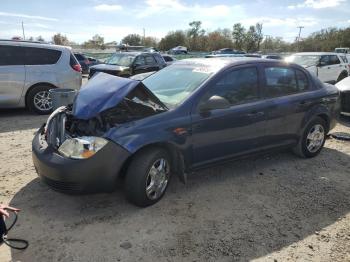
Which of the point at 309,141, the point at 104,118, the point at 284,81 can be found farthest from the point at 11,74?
the point at 309,141

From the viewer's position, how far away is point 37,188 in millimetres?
4312

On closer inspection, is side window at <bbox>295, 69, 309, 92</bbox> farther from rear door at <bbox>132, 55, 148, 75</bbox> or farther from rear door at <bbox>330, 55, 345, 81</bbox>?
rear door at <bbox>330, 55, 345, 81</bbox>

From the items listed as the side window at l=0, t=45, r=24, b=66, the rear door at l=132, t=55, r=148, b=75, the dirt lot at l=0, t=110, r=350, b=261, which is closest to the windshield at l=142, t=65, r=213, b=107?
the dirt lot at l=0, t=110, r=350, b=261

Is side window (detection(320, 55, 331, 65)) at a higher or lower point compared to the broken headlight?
higher

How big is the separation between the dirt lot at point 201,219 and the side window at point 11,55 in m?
3.77

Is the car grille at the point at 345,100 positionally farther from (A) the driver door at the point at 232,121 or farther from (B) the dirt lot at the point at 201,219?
(A) the driver door at the point at 232,121

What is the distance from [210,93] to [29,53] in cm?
584

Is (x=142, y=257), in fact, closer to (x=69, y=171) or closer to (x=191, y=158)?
(x=69, y=171)

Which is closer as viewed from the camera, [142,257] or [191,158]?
[142,257]

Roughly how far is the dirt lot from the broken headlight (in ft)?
2.26

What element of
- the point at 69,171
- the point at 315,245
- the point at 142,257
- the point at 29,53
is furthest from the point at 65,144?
the point at 29,53

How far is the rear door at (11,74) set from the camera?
797 centimetres

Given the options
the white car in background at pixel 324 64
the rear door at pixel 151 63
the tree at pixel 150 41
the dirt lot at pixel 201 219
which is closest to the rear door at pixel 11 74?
the dirt lot at pixel 201 219

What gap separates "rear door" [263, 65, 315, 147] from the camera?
4864mm
